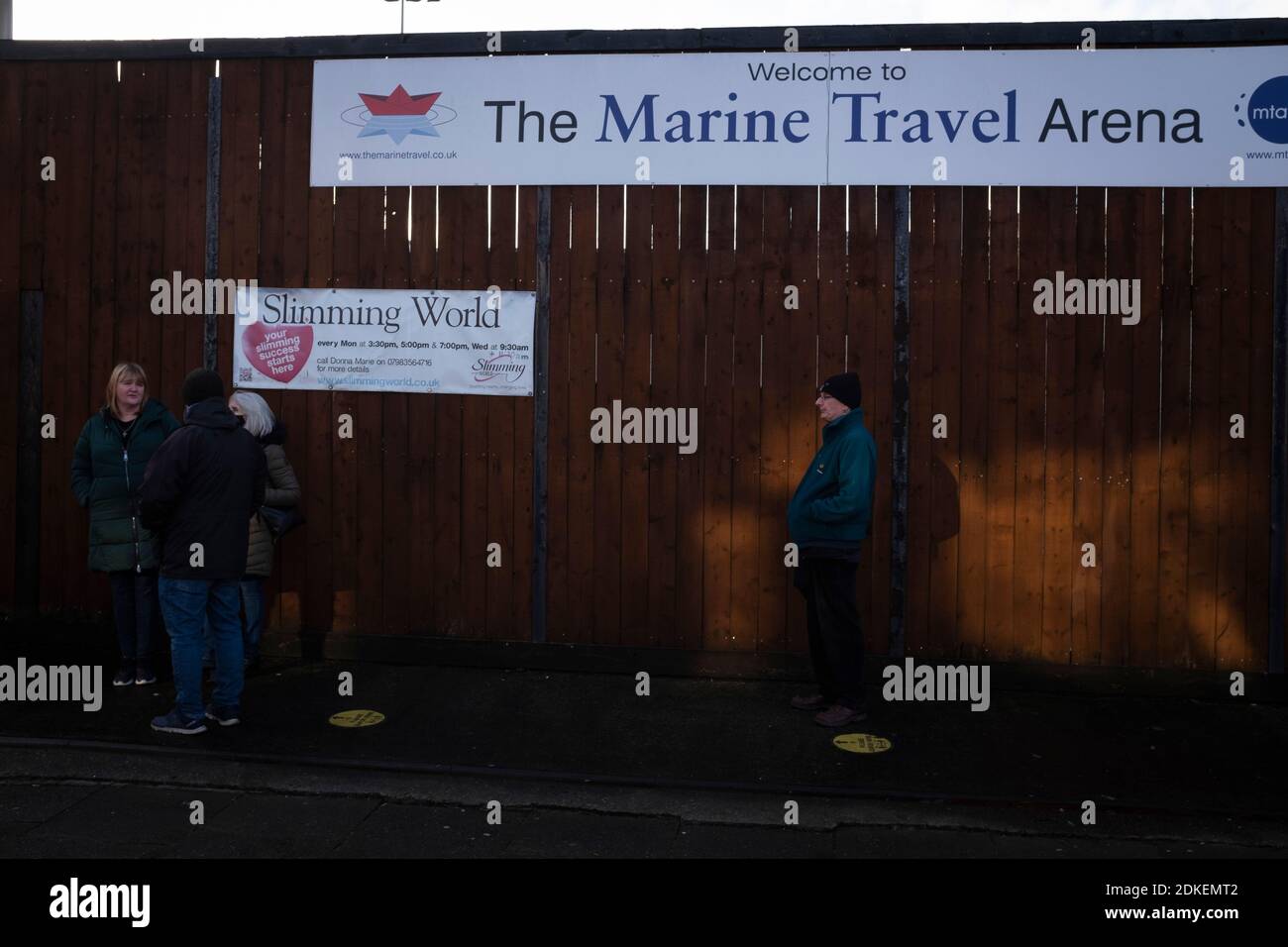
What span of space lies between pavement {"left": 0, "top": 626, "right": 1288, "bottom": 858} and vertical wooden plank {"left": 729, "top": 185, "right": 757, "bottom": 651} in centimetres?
60

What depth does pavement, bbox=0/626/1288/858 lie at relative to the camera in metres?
4.68

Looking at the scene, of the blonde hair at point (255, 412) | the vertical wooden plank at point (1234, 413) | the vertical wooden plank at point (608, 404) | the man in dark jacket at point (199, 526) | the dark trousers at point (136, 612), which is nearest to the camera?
the man in dark jacket at point (199, 526)

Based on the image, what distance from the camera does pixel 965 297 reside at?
712cm

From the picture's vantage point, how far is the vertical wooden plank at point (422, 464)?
750 cm

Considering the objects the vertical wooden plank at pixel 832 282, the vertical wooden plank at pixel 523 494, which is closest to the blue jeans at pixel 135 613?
the vertical wooden plank at pixel 523 494

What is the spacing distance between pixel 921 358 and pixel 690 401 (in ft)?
4.83

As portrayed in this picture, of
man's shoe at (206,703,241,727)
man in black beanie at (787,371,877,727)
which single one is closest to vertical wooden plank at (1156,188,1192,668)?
man in black beanie at (787,371,877,727)

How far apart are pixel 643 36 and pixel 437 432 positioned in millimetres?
2855

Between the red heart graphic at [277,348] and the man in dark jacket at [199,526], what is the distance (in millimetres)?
1706

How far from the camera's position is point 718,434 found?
7312mm

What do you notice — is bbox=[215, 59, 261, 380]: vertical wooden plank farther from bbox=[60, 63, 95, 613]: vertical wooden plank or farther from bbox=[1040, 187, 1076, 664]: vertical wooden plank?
bbox=[1040, 187, 1076, 664]: vertical wooden plank

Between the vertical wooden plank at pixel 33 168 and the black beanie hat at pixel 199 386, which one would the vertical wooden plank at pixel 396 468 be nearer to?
the black beanie hat at pixel 199 386

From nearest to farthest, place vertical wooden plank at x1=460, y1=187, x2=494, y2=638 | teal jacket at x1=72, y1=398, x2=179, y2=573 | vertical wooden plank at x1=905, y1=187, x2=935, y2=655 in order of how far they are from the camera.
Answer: teal jacket at x1=72, y1=398, x2=179, y2=573 < vertical wooden plank at x1=905, y1=187, x2=935, y2=655 < vertical wooden plank at x1=460, y1=187, x2=494, y2=638

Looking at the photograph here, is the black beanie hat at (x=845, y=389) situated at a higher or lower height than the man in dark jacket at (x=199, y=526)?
higher
